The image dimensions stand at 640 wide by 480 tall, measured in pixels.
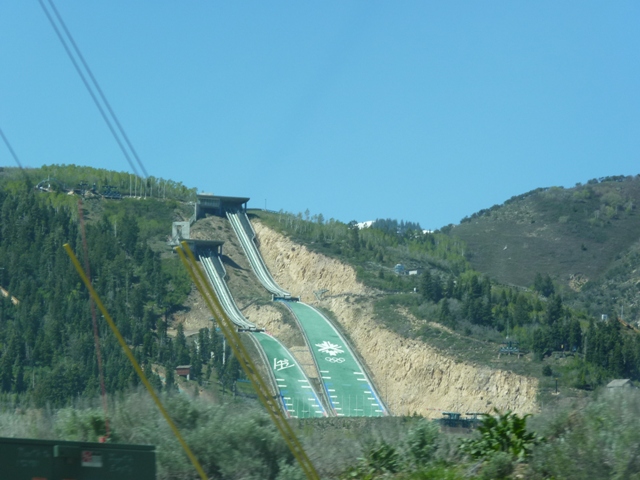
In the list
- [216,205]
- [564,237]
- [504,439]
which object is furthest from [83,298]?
[564,237]

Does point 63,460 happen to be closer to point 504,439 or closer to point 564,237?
point 504,439

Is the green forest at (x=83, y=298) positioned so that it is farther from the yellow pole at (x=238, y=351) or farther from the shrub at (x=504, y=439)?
the yellow pole at (x=238, y=351)

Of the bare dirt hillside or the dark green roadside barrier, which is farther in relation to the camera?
the bare dirt hillside

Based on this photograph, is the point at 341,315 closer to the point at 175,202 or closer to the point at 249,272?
the point at 249,272

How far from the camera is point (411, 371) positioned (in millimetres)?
68125

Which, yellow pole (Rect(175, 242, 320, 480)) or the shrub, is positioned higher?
yellow pole (Rect(175, 242, 320, 480))

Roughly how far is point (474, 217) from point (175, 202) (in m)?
90.8

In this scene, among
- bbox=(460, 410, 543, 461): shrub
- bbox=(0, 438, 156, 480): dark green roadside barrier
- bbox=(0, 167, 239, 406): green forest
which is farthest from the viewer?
bbox=(0, 167, 239, 406): green forest

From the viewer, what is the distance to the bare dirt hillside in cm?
5775

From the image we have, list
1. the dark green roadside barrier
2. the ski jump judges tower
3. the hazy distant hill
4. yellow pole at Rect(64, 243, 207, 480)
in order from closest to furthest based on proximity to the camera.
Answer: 1. the dark green roadside barrier
2. yellow pole at Rect(64, 243, 207, 480)
3. the ski jump judges tower
4. the hazy distant hill

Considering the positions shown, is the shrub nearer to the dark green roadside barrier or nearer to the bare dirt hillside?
the dark green roadside barrier

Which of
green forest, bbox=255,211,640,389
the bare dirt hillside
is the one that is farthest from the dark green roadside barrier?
green forest, bbox=255,211,640,389

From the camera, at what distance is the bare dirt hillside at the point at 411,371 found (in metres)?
57.8

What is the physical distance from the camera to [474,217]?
632 feet
